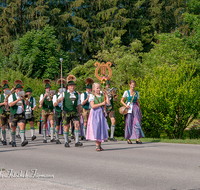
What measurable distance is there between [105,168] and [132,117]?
481 cm

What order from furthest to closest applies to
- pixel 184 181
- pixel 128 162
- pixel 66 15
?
pixel 66 15, pixel 128 162, pixel 184 181

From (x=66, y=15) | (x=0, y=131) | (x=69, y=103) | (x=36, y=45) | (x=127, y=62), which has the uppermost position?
(x=66, y=15)

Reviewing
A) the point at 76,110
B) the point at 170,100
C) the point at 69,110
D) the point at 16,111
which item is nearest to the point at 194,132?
the point at 170,100

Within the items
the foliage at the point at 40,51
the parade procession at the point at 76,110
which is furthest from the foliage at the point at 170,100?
the foliage at the point at 40,51

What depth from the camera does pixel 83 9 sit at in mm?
43938

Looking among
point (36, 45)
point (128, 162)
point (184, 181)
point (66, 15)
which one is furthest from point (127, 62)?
point (66, 15)

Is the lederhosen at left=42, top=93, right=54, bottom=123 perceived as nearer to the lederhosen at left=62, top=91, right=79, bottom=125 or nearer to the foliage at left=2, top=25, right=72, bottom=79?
the lederhosen at left=62, top=91, right=79, bottom=125

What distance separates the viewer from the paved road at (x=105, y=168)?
6.29 m

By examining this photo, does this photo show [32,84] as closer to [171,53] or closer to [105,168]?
[171,53]

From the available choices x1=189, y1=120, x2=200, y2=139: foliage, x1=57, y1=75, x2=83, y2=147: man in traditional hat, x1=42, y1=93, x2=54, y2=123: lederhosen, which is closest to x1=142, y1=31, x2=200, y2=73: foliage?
x1=189, y1=120, x2=200, y2=139: foliage

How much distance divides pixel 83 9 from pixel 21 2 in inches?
313

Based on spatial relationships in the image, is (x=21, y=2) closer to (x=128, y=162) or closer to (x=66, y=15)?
(x=66, y=15)

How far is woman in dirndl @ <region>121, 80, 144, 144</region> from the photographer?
1220cm

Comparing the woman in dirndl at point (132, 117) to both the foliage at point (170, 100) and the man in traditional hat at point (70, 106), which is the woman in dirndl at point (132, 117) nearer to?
the man in traditional hat at point (70, 106)
